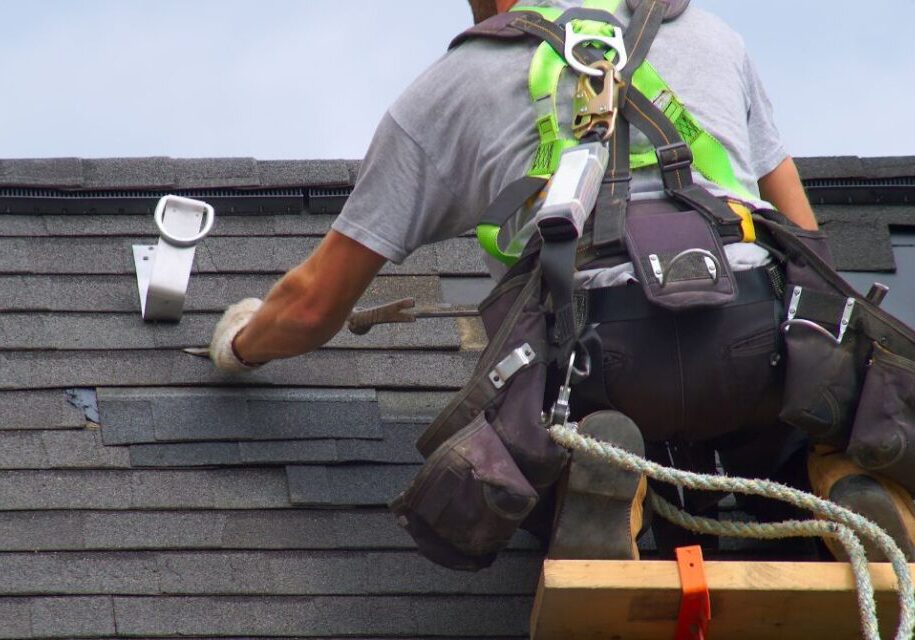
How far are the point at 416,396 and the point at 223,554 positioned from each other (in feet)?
2.28

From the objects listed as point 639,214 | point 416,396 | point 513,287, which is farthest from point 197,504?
point 639,214

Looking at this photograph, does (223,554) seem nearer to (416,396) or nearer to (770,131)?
(416,396)

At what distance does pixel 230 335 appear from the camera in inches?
149

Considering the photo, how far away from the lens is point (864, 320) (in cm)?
290

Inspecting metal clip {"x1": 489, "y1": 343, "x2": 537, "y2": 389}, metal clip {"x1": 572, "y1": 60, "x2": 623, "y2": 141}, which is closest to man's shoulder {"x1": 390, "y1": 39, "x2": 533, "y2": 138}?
metal clip {"x1": 572, "y1": 60, "x2": 623, "y2": 141}

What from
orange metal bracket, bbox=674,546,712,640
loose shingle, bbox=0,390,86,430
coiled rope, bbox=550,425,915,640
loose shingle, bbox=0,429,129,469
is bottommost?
loose shingle, bbox=0,390,86,430

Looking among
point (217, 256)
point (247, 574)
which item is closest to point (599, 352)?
Result: point (247, 574)

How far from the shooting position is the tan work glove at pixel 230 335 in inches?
149

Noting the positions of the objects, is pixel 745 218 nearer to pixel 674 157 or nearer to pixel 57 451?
pixel 674 157

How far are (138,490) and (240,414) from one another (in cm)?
34

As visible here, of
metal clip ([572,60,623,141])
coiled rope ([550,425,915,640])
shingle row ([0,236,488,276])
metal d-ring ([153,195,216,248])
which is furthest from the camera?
shingle row ([0,236,488,276])

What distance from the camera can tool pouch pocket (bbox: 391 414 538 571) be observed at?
2.79 m

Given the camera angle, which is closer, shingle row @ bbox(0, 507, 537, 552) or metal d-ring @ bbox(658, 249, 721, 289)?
metal d-ring @ bbox(658, 249, 721, 289)

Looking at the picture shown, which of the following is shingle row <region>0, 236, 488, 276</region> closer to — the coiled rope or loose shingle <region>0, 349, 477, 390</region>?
loose shingle <region>0, 349, 477, 390</region>
